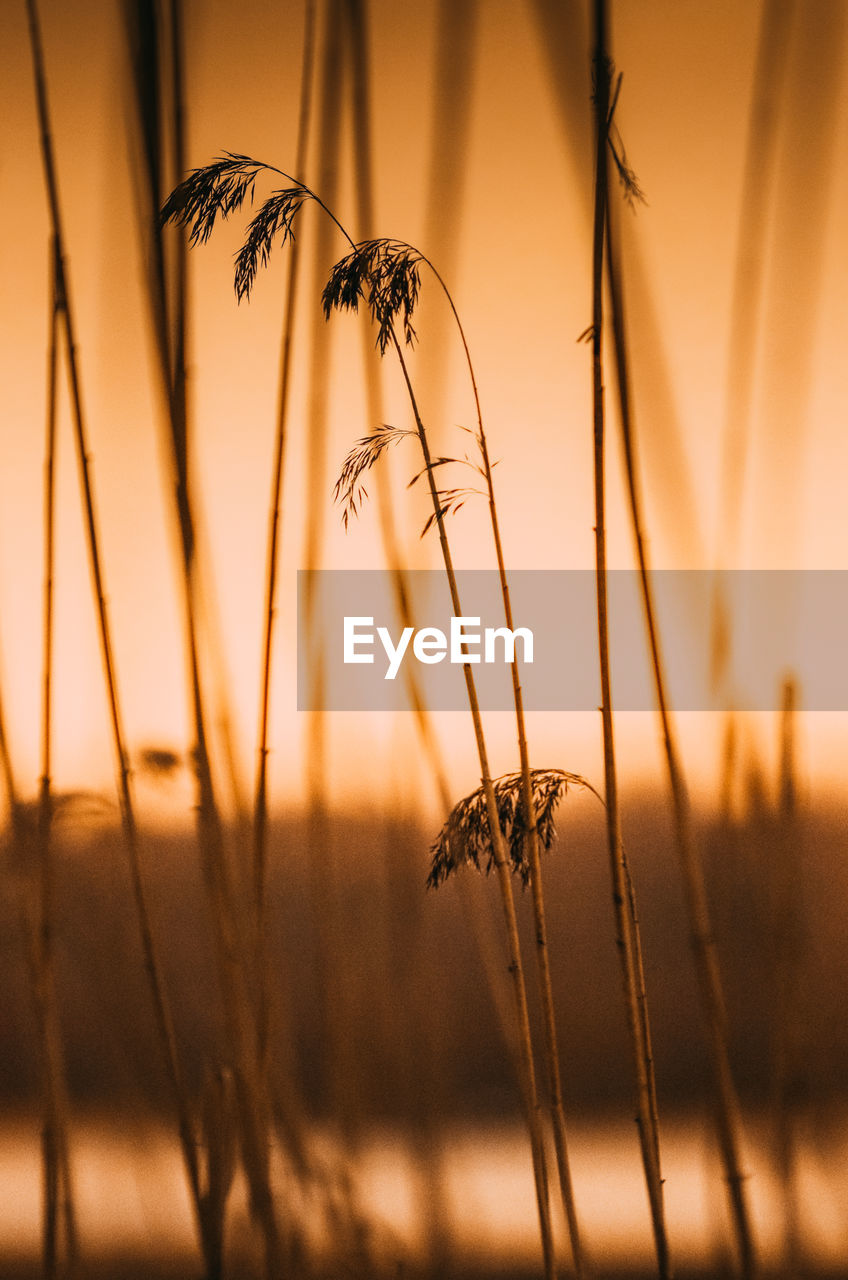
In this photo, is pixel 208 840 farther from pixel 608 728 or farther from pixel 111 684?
pixel 608 728

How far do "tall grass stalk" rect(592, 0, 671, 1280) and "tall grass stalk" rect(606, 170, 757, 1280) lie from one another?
64 millimetres

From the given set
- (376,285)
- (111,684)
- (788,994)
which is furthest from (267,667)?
(788,994)

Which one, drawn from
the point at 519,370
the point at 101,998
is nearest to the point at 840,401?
the point at 519,370

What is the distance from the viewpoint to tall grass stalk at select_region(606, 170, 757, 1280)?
0.83 meters

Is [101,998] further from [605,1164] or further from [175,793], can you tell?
[605,1164]

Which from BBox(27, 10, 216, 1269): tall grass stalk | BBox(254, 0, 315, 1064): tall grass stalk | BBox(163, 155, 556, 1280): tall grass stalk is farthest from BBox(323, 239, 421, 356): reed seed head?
BBox(27, 10, 216, 1269): tall grass stalk

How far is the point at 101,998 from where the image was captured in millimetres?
1116

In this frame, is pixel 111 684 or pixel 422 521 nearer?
pixel 111 684

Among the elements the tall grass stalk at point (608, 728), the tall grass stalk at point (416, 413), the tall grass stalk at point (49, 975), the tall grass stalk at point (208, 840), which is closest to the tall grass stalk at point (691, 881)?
the tall grass stalk at point (608, 728)

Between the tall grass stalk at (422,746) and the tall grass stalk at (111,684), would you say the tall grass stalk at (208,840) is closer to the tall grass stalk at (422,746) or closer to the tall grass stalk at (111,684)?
the tall grass stalk at (111,684)

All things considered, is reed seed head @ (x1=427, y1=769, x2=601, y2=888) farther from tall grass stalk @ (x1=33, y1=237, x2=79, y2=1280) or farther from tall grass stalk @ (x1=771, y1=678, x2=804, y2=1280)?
tall grass stalk @ (x1=33, y1=237, x2=79, y2=1280)

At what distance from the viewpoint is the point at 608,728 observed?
744 millimetres

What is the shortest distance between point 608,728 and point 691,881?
21 cm

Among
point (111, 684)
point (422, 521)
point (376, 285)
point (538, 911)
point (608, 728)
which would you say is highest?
point (376, 285)
